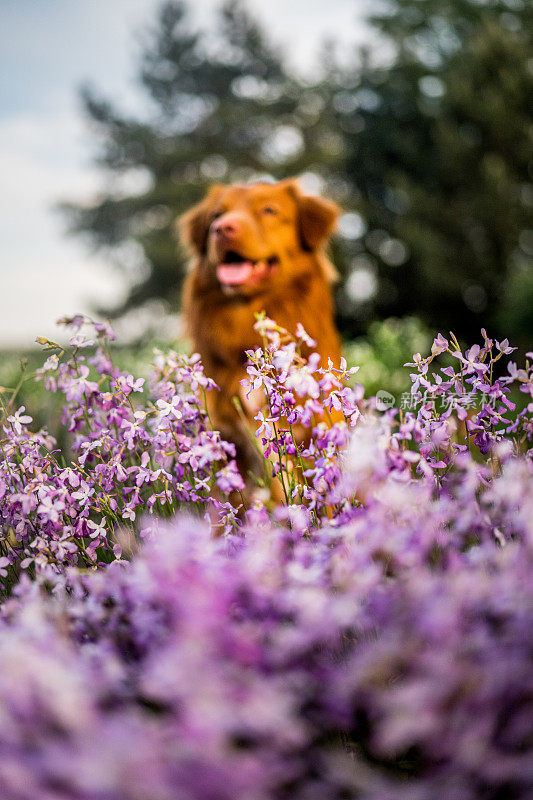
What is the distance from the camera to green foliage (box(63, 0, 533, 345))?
49.2ft

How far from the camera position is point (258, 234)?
10.9 ft

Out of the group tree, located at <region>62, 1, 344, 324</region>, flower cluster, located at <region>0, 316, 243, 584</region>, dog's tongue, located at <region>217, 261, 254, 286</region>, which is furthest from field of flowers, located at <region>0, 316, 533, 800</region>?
tree, located at <region>62, 1, 344, 324</region>

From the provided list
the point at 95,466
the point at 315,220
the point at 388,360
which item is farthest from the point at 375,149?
the point at 95,466

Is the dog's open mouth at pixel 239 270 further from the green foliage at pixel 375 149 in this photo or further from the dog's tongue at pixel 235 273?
the green foliage at pixel 375 149

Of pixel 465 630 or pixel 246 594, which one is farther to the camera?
pixel 246 594

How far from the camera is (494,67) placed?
15383 millimetres

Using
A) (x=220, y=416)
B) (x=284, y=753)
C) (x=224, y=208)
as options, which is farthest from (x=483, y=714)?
(x=224, y=208)

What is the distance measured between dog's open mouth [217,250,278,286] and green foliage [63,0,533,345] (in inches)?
367

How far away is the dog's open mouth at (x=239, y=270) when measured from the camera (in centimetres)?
329

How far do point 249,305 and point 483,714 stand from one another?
2.79m

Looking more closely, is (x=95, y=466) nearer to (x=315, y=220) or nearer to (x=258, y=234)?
(x=258, y=234)

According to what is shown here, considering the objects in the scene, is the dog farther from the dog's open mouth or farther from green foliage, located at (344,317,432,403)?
green foliage, located at (344,317,432,403)

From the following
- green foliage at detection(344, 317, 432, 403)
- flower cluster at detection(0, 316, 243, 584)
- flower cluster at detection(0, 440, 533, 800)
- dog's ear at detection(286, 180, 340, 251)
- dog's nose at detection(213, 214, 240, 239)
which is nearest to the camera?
flower cluster at detection(0, 440, 533, 800)

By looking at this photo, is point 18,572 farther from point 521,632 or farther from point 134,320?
point 134,320
